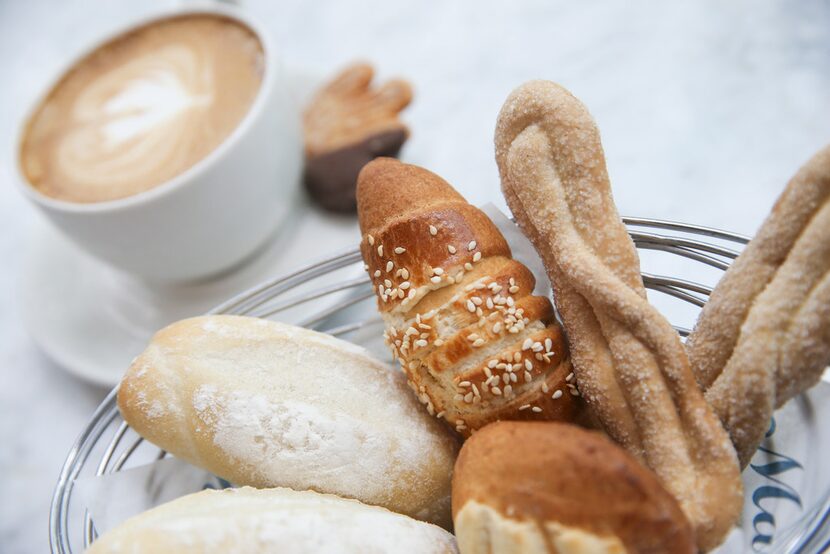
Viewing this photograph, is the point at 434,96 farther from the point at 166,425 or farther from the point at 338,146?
the point at 166,425

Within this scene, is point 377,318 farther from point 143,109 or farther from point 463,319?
point 143,109

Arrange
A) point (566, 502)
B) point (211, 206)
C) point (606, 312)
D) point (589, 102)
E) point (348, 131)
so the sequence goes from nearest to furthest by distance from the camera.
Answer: point (566, 502) < point (606, 312) < point (211, 206) < point (348, 131) < point (589, 102)

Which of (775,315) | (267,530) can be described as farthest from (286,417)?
(775,315)

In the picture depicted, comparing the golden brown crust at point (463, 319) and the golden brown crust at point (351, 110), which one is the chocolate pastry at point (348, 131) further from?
the golden brown crust at point (463, 319)

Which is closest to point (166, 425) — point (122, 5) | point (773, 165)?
point (773, 165)

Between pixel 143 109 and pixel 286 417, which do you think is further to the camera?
pixel 143 109

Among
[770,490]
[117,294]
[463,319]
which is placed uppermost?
[463,319]

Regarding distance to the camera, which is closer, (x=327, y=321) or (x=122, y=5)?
(x=327, y=321)
